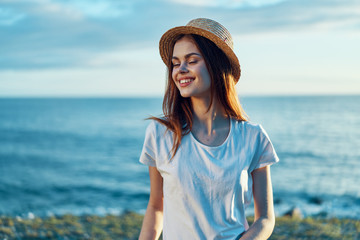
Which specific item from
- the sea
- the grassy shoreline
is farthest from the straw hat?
the sea

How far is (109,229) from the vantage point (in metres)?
6.70

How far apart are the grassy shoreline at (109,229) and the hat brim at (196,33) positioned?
433 cm

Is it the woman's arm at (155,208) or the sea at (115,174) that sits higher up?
the woman's arm at (155,208)


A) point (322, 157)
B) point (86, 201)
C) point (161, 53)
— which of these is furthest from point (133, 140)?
point (161, 53)

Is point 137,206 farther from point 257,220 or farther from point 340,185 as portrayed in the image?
point 257,220

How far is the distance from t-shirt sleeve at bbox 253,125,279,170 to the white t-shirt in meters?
0.02

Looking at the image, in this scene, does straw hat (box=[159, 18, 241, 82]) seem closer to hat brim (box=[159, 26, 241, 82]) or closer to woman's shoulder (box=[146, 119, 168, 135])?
hat brim (box=[159, 26, 241, 82])

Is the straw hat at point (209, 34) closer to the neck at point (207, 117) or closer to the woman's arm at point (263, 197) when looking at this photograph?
the neck at point (207, 117)

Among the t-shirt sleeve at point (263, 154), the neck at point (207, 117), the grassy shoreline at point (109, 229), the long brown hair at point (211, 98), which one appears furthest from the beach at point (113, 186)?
the t-shirt sleeve at point (263, 154)

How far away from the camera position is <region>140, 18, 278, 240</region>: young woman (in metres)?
2.05

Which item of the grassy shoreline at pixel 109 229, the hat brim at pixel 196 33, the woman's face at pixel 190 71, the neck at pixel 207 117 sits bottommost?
the grassy shoreline at pixel 109 229

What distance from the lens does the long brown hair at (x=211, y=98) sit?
7.06 feet

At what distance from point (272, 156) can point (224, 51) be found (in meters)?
0.65

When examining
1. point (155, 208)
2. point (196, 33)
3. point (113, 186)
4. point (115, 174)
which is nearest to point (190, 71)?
point (196, 33)
